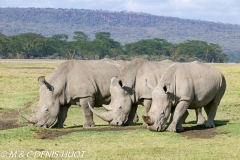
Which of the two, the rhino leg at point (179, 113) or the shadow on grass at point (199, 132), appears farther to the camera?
the rhino leg at point (179, 113)

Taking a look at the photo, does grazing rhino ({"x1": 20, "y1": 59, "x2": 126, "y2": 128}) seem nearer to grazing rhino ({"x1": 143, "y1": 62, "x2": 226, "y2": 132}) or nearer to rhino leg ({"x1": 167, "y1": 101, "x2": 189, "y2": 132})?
grazing rhino ({"x1": 143, "y1": 62, "x2": 226, "y2": 132})

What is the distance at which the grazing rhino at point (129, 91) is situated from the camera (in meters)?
16.1

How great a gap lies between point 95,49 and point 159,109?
113784 millimetres

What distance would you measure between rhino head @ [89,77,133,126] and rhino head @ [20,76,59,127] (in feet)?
3.69

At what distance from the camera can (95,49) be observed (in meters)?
128

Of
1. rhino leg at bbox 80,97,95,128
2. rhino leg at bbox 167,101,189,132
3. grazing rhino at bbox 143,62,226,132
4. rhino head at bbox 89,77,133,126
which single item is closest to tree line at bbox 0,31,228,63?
rhino leg at bbox 80,97,95,128

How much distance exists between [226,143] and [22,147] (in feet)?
15.3

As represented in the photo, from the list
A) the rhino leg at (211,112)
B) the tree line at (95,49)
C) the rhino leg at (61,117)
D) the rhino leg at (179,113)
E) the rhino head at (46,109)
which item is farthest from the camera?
the tree line at (95,49)

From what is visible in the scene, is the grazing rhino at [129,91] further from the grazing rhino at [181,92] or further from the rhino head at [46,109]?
the rhino head at [46,109]

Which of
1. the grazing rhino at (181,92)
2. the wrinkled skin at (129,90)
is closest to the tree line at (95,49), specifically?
the wrinkled skin at (129,90)

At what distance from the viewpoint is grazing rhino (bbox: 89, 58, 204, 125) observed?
52.7 ft

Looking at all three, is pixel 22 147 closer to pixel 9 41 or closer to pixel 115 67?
pixel 115 67

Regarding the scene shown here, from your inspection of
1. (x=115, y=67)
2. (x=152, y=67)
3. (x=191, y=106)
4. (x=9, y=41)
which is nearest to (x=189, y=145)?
(x=191, y=106)

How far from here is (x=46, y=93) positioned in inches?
645
